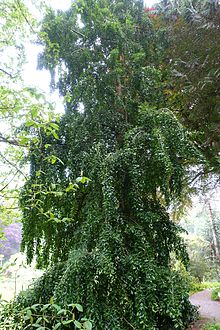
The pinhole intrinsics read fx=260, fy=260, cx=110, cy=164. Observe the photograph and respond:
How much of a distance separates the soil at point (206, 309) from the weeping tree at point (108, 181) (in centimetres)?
136

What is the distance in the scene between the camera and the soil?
4.77 metres

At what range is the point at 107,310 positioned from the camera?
247 cm

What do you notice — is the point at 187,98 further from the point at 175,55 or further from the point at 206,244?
the point at 206,244

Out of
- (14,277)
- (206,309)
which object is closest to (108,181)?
(14,277)

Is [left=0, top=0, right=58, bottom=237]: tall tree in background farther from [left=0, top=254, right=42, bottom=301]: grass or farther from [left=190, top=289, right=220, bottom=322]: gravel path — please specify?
[left=190, top=289, right=220, bottom=322]: gravel path

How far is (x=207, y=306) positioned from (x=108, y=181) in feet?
17.4

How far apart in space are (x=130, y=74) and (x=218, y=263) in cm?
935

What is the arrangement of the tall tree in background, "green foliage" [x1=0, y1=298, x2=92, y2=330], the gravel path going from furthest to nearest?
the gravel path
the tall tree in background
"green foliage" [x1=0, y1=298, x2=92, y2=330]

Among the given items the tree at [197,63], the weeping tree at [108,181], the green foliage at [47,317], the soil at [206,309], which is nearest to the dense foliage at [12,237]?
the soil at [206,309]

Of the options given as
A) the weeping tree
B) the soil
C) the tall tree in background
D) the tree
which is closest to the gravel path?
the soil

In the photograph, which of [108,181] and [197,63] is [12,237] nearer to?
[108,181]

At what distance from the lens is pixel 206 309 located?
5895 mm

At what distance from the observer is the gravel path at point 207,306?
5.19m

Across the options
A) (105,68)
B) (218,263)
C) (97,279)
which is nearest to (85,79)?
(105,68)
